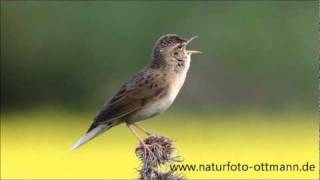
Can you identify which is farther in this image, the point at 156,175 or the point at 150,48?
the point at 150,48

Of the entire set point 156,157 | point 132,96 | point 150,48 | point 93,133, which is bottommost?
point 156,157

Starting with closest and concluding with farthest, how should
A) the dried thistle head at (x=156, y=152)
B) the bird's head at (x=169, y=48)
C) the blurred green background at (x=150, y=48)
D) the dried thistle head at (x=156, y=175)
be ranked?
the dried thistle head at (x=156, y=175) → the dried thistle head at (x=156, y=152) → the bird's head at (x=169, y=48) → the blurred green background at (x=150, y=48)

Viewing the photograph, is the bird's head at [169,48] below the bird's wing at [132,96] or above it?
above

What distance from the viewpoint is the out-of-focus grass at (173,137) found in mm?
13594

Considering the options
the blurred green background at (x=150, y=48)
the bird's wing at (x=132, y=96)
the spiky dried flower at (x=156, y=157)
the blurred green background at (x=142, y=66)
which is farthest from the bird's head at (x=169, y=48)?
the blurred green background at (x=150, y=48)

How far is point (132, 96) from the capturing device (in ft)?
27.9

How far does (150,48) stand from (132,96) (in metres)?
9.56

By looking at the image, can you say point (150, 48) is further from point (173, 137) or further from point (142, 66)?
point (173, 137)

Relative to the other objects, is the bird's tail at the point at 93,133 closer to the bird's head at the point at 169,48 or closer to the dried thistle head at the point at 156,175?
the bird's head at the point at 169,48

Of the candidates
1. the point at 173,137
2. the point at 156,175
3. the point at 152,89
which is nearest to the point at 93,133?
the point at 152,89

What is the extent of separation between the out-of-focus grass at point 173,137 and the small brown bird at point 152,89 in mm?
3685

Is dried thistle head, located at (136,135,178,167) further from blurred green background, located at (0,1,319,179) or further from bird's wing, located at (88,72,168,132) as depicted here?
blurred green background, located at (0,1,319,179)

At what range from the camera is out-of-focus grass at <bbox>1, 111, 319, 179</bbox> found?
1359 centimetres

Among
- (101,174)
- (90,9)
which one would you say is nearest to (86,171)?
(101,174)
